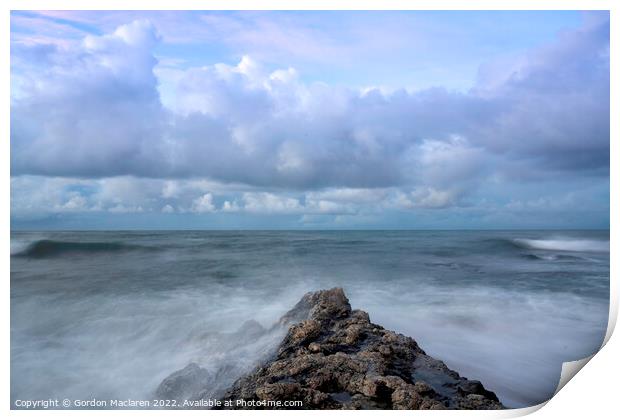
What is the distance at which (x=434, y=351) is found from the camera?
3.77 m

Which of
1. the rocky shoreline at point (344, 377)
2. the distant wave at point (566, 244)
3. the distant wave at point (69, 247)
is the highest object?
the distant wave at point (566, 244)

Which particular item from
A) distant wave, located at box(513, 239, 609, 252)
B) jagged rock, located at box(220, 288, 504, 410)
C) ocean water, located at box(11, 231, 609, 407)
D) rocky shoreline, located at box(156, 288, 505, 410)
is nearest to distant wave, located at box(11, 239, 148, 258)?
ocean water, located at box(11, 231, 609, 407)

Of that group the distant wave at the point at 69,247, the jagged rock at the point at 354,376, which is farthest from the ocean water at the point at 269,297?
the jagged rock at the point at 354,376

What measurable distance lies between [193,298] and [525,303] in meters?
2.87

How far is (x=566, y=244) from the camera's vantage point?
450cm

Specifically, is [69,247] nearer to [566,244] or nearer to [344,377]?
[344,377]

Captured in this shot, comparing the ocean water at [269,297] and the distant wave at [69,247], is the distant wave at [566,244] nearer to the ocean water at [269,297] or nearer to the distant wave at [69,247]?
the ocean water at [269,297]

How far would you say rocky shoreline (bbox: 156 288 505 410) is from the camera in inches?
118

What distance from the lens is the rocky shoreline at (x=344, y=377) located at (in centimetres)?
299

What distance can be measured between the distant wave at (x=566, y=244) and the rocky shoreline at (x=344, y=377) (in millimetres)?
1790
